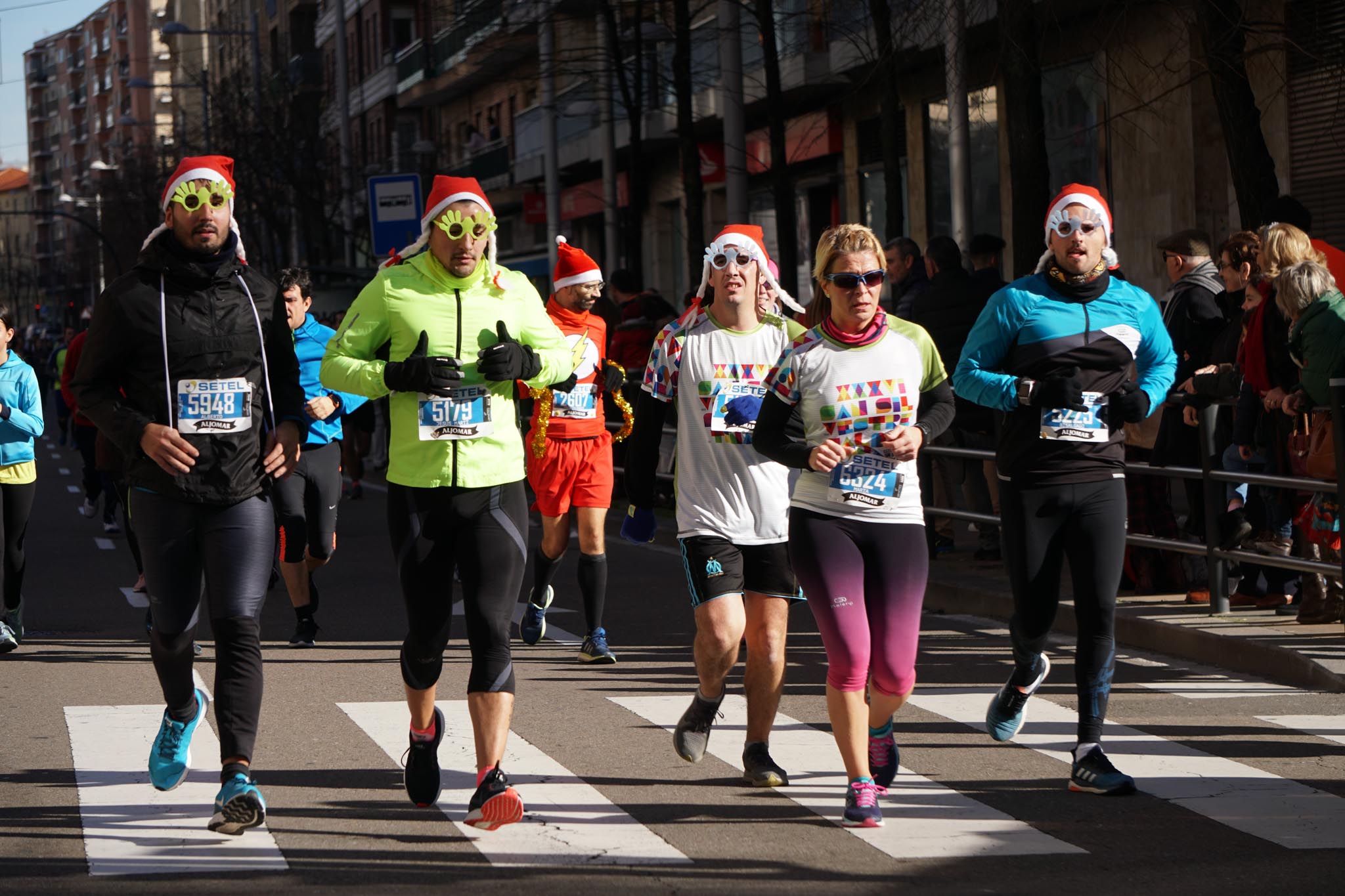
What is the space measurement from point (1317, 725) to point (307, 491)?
5475mm

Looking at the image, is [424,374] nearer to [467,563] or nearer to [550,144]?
[467,563]

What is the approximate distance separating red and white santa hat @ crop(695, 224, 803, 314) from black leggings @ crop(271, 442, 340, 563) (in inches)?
160

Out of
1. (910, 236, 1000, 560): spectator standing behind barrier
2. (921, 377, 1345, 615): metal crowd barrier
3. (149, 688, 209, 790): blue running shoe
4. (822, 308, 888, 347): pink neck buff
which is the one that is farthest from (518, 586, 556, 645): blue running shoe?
(822, 308, 888, 347): pink neck buff

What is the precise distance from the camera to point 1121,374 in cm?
699

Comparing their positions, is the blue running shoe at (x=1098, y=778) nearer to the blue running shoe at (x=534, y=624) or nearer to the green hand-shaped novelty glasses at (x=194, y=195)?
the green hand-shaped novelty glasses at (x=194, y=195)

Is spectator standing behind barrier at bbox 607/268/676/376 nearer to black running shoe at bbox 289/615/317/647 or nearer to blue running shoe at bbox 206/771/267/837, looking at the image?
black running shoe at bbox 289/615/317/647

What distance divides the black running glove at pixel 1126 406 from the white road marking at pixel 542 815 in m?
2.15

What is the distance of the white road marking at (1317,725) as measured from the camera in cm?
763

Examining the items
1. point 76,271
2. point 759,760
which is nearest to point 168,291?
point 759,760

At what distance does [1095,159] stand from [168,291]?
1771 centimetres

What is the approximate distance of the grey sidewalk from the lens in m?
8.91

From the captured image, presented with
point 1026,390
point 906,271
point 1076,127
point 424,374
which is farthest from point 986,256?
point 1076,127

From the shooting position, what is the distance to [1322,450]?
9.38 metres

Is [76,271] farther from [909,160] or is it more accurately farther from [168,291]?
[168,291]
